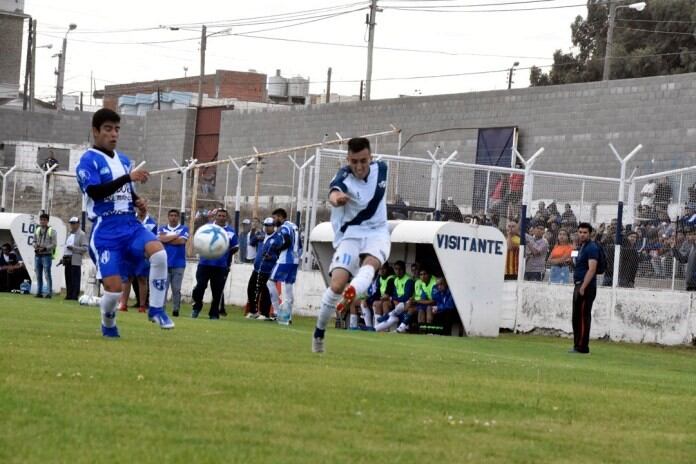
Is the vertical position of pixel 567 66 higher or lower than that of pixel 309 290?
higher

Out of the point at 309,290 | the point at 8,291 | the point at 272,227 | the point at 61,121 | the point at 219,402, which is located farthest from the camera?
the point at 61,121

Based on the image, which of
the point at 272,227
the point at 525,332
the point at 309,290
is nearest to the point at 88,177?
the point at 272,227

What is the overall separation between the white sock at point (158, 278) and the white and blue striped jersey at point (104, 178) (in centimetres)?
57

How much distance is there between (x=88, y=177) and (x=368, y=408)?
5.73m

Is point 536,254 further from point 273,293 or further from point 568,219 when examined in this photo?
point 273,293

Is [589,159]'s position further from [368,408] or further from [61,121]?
[61,121]

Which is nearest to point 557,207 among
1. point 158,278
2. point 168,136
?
point 158,278

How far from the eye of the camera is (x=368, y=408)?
25.7 feet

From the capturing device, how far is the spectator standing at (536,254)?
26141 mm

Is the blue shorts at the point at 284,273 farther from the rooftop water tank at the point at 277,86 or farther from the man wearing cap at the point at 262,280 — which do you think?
the rooftop water tank at the point at 277,86

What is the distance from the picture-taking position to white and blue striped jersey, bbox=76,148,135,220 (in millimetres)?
12758

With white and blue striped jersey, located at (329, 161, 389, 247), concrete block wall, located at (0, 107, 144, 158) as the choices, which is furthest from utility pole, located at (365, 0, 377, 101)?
white and blue striped jersey, located at (329, 161, 389, 247)

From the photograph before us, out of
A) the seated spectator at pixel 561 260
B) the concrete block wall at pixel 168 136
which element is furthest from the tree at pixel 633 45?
the seated spectator at pixel 561 260

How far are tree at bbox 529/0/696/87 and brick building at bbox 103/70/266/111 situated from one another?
37.3 m
